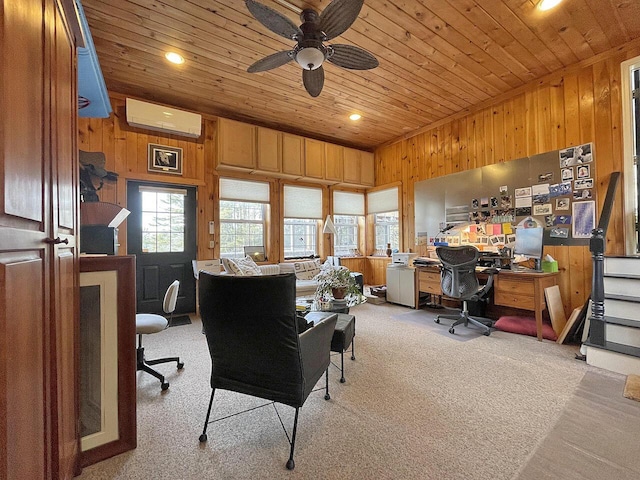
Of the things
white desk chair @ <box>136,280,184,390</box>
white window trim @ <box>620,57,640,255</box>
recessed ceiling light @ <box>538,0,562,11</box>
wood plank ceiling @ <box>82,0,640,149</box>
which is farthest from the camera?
white window trim @ <box>620,57,640,255</box>

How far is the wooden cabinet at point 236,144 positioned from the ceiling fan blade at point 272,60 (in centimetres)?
184

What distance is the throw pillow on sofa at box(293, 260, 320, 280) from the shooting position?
489 centimetres

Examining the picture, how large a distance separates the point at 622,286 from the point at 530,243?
103 cm

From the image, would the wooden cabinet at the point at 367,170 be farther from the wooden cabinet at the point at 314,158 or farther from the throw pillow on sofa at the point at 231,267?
the throw pillow on sofa at the point at 231,267

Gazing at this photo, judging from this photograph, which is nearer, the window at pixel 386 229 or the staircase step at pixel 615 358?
the staircase step at pixel 615 358

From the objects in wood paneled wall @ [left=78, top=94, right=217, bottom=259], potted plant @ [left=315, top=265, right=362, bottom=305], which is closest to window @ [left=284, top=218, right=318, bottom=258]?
wood paneled wall @ [left=78, top=94, right=217, bottom=259]

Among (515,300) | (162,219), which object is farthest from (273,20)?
(515,300)

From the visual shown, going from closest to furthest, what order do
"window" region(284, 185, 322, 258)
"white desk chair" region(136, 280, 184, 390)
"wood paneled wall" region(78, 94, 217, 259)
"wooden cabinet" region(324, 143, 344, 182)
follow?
1. "white desk chair" region(136, 280, 184, 390)
2. "wood paneled wall" region(78, 94, 217, 259)
3. "window" region(284, 185, 322, 258)
4. "wooden cabinet" region(324, 143, 344, 182)

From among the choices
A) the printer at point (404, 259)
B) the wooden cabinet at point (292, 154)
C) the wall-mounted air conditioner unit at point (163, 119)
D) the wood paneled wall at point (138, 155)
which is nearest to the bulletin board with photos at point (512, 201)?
the printer at point (404, 259)

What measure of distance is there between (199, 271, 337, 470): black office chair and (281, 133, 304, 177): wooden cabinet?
147 inches

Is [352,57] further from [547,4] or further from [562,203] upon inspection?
[562,203]

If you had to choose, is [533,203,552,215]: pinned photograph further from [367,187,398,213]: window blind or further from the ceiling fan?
the ceiling fan

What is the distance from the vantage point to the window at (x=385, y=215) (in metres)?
5.72

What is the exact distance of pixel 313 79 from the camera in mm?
2809
